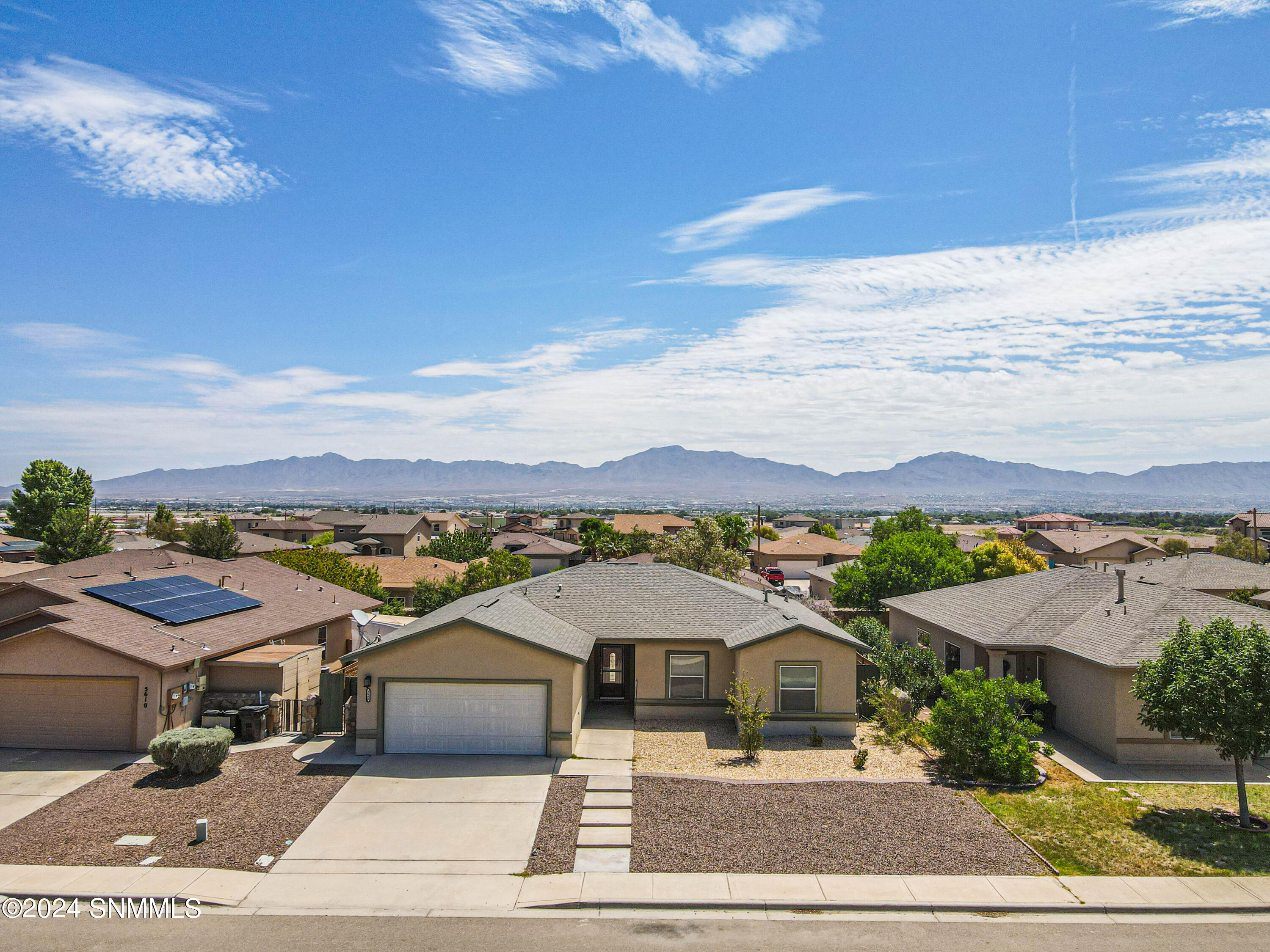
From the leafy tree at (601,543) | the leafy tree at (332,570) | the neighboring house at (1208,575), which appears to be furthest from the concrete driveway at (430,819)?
the leafy tree at (601,543)

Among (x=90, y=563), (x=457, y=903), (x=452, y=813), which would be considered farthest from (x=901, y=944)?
(x=90, y=563)

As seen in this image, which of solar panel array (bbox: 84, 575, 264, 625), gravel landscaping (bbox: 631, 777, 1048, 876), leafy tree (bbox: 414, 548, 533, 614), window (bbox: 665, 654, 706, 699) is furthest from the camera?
leafy tree (bbox: 414, 548, 533, 614)

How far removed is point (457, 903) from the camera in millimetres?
11078

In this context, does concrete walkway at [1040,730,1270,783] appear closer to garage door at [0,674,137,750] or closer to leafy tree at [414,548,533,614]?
garage door at [0,674,137,750]

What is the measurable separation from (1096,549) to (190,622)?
2885 inches

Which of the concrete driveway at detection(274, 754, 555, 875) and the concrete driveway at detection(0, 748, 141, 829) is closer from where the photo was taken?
the concrete driveway at detection(274, 754, 555, 875)

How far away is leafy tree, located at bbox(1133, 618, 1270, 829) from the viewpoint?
44.1 feet

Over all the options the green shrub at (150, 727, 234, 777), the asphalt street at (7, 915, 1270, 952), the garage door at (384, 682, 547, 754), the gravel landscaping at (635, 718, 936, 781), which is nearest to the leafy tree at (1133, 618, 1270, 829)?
the asphalt street at (7, 915, 1270, 952)

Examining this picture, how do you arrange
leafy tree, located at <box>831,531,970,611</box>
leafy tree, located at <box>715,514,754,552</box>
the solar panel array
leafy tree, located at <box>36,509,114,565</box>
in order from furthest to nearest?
leafy tree, located at <box>715,514,754,552</box> < leafy tree, located at <box>36,509,114,565</box> < leafy tree, located at <box>831,531,970,611</box> < the solar panel array

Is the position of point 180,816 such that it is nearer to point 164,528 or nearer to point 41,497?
→ point 41,497

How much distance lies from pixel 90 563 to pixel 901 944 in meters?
34.0

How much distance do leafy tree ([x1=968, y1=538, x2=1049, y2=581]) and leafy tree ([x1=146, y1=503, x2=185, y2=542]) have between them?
5981 cm

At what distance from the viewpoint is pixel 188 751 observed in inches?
613

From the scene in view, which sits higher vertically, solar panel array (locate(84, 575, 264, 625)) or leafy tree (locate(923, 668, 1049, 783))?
solar panel array (locate(84, 575, 264, 625))
